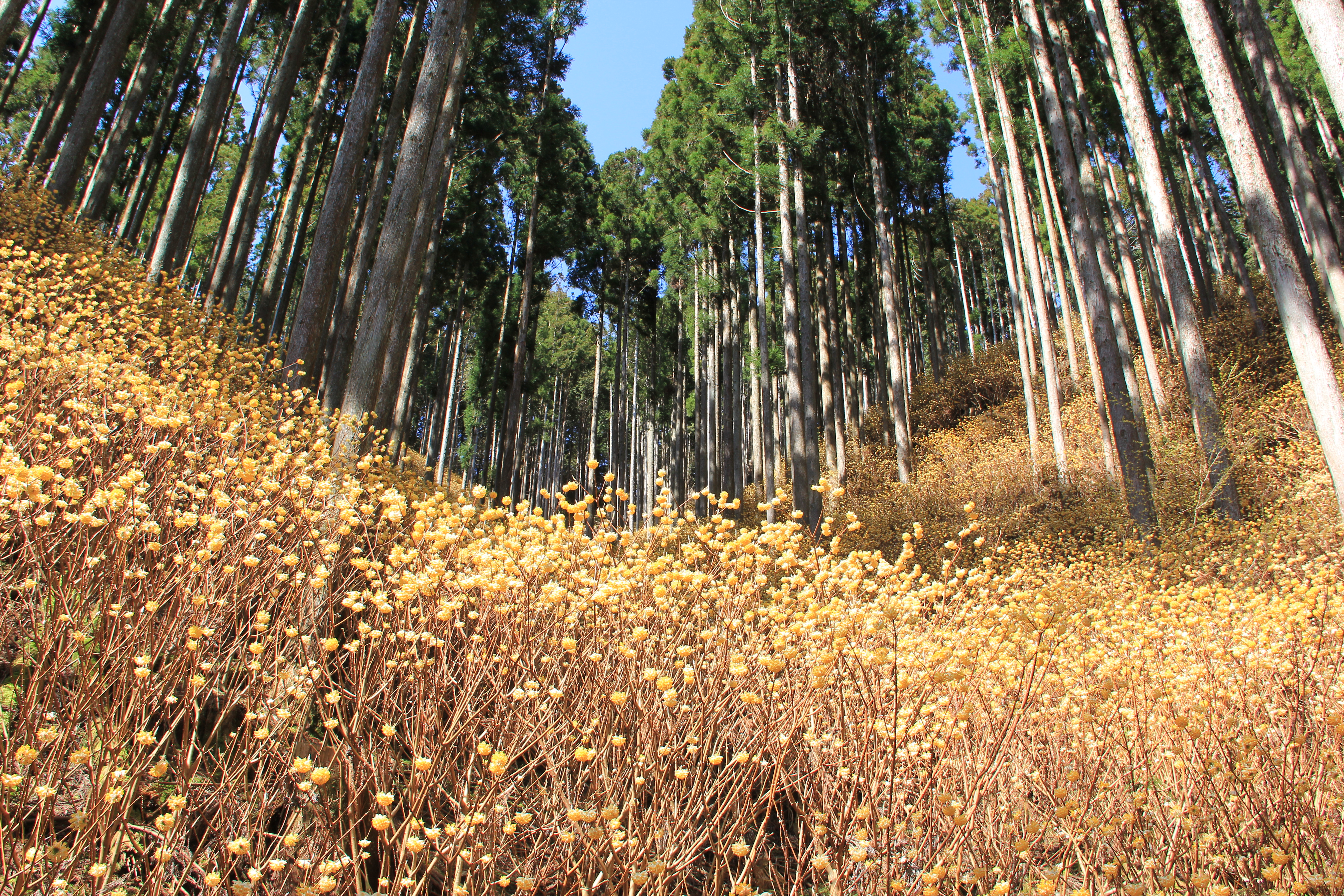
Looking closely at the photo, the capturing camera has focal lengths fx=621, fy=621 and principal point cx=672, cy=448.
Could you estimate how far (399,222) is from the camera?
18.5 ft

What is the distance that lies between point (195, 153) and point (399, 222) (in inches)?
271

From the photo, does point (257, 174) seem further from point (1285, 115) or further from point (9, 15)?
point (1285, 115)

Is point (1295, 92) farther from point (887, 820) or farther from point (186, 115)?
point (186, 115)

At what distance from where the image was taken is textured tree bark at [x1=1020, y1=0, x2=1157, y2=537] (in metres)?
8.37

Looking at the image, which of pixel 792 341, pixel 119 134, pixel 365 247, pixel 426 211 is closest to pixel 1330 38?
pixel 426 211

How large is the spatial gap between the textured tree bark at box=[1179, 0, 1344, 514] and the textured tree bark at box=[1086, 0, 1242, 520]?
2.39m

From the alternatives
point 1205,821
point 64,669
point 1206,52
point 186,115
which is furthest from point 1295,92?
point 186,115

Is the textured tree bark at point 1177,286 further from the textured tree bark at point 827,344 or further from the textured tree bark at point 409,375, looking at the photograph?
the textured tree bark at point 409,375

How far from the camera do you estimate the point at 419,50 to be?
1145cm

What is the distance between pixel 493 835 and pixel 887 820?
1.06 m

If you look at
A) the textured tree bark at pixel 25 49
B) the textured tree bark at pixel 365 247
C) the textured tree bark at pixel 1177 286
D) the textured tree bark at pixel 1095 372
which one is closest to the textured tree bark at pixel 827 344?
the textured tree bark at pixel 1095 372

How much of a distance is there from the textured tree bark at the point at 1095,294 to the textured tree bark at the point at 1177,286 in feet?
2.38

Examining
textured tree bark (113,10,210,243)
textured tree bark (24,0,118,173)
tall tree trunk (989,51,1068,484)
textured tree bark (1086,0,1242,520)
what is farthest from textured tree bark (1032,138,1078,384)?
textured tree bark (113,10,210,243)

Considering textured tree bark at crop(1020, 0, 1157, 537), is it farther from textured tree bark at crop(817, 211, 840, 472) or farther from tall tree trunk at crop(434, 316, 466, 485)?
tall tree trunk at crop(434, 316, 466, 485)
